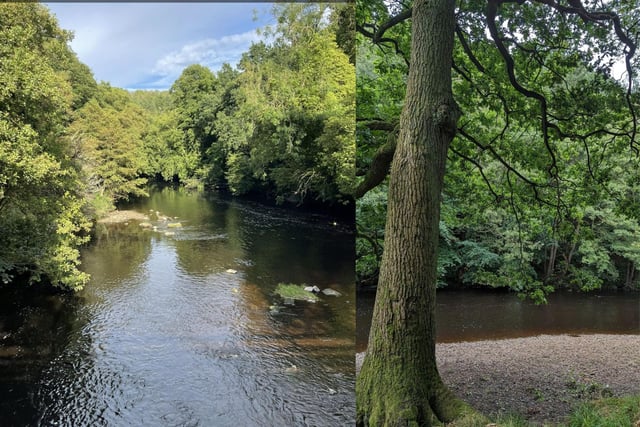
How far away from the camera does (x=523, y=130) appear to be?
2768 mm

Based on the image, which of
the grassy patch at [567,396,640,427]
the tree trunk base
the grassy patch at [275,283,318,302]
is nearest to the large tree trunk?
the tree trunk base

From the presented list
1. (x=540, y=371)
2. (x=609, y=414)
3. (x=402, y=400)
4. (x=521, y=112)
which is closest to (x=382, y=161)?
(x=402, y=400)

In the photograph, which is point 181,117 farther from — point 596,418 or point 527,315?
point 596,418

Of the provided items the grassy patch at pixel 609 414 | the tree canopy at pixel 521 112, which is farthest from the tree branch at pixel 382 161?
the grassy patch at pixel 609 414

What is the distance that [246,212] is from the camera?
848cm

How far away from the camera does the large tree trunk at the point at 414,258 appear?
151 cm

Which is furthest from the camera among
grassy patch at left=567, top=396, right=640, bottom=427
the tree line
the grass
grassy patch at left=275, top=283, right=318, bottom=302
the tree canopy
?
grassy patch at left=275, top=283, right=318, bottom=302

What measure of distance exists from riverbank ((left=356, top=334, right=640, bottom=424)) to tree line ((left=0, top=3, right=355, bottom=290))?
1841mm

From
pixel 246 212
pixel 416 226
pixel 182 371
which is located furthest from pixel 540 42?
pixel 246 212

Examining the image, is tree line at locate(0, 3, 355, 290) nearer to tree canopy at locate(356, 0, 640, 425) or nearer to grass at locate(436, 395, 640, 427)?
tree canopy at locate(356, 0, 640, 425)

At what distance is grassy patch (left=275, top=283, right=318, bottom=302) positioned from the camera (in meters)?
5.36

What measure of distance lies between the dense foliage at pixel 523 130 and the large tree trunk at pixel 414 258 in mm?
745

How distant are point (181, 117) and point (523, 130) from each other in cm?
451

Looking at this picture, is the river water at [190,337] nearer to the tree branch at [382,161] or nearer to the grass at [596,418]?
the grass at [596,418]
